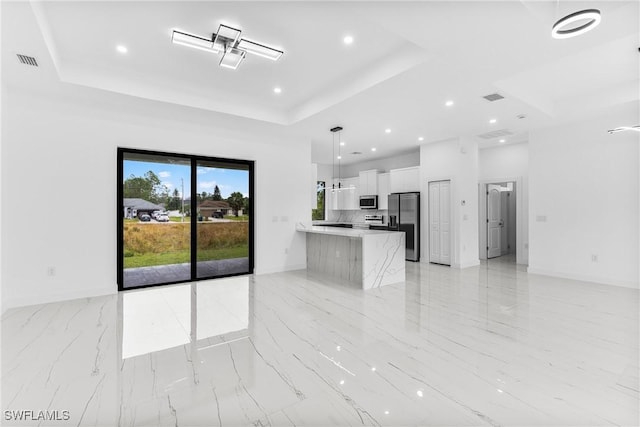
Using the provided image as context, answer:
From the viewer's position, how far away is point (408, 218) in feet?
24.7

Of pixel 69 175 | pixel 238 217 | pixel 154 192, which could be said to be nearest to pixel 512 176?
pixel 238 217

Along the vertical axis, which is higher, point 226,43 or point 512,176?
point 226,43

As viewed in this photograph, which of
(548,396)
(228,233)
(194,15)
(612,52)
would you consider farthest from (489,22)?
(228,233)

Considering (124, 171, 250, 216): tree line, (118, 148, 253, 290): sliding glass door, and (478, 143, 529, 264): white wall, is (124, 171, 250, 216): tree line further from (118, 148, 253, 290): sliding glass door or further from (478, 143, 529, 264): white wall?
(478, 143, 529, 264): white wall

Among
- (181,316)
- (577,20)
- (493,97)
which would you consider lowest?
(181,316)

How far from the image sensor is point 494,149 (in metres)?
7.66

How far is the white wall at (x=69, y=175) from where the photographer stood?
395 centimetres

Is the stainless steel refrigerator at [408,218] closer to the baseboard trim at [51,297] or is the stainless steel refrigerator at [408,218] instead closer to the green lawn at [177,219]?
the green lawn at [177,219]

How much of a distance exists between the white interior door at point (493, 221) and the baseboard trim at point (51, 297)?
838cm

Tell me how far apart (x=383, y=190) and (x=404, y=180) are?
0.88 meters

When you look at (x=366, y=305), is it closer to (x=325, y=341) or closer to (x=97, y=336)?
(x=325, y=341)

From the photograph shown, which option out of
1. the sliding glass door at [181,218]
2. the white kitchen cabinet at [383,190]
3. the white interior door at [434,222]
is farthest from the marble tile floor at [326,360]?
the white kitchen cabinet at [383,190]

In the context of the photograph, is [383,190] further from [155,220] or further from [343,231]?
[155,220]

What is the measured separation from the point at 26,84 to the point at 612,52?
7077 mm
